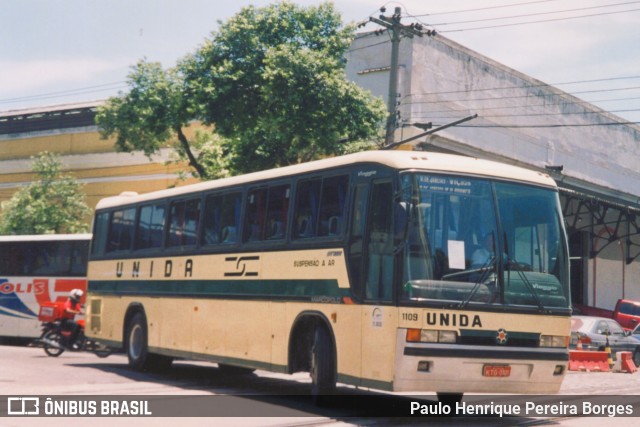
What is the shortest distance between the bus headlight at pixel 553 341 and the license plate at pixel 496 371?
640 mm

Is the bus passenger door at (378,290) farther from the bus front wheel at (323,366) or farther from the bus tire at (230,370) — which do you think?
the bus tire at (230,370)

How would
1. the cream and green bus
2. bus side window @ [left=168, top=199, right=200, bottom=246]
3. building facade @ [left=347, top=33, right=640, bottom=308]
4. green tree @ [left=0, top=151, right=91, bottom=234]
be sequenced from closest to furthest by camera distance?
the cream and green bus < bus side window @ [left=168, top=199, right=200, bottom=246] < building facade @ [left=347, top=33, right=640, bottom=308] < green tree @ [left=0, top=151, right=91, bottom=234]

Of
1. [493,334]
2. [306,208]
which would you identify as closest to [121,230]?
[306,208]

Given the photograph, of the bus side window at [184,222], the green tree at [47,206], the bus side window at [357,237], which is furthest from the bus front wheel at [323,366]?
the green tree at [47,206]

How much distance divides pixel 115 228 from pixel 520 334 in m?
10.6

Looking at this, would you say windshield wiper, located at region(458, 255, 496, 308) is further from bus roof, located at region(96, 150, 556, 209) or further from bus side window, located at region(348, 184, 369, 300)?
bus side window, located at region(348, 184, 369, 300)

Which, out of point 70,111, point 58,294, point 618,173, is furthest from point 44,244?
point 618,173

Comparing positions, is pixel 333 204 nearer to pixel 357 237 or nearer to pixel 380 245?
pixel 357 237

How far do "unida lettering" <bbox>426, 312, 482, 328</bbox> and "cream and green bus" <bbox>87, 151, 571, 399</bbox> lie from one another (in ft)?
0.05

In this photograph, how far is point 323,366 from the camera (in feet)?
40.8

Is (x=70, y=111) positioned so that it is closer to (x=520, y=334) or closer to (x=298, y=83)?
(x=298, y=83)

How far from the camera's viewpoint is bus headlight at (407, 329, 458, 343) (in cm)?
1106

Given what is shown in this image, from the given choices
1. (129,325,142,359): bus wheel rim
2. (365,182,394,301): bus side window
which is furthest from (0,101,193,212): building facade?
(365,182,394,301): bus side window

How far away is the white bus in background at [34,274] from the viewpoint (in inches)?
1085
